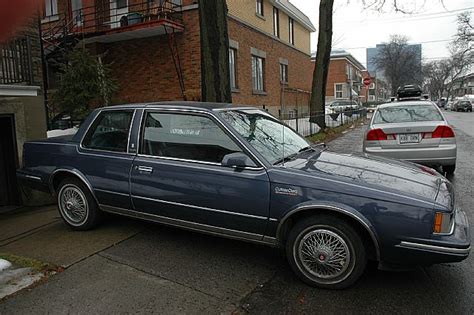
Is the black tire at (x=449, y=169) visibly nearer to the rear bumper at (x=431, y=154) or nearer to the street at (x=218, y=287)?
the rear bumper at (x=431, y=154)

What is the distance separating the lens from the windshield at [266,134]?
13.3 ft

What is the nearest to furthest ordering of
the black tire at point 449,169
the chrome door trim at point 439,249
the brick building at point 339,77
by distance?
1. the chrome door trim at point 439,249
2. the black tire at point 449,169
3. the brick building at point 339,77

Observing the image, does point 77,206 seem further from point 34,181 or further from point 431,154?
point 431,154

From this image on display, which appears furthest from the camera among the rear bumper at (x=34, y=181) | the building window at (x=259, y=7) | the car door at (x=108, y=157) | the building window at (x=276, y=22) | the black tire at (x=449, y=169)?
the building window at (x=276, y=22)

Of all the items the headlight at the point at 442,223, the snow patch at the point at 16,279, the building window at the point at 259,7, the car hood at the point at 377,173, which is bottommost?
the snow patch at the point at 16,279

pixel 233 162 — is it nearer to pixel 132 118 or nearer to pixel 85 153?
pixel 132 118

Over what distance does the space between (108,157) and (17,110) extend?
10.9ft

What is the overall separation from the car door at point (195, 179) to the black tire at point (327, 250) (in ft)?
1.12

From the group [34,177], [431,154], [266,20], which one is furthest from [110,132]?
[266,20]

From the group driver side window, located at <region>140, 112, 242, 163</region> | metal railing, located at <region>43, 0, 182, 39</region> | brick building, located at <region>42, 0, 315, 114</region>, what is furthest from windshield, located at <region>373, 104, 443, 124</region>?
metal railing, located at <region>43, 0, 182, 39</region>

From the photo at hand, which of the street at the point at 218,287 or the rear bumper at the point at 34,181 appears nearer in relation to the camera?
the street at the point at 218,287

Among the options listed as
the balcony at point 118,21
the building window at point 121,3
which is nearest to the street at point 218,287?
the balcony at point 118,21

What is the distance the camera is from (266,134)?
4410mm

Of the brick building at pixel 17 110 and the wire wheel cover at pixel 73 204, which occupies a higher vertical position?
the brick building at pixel 17 110
